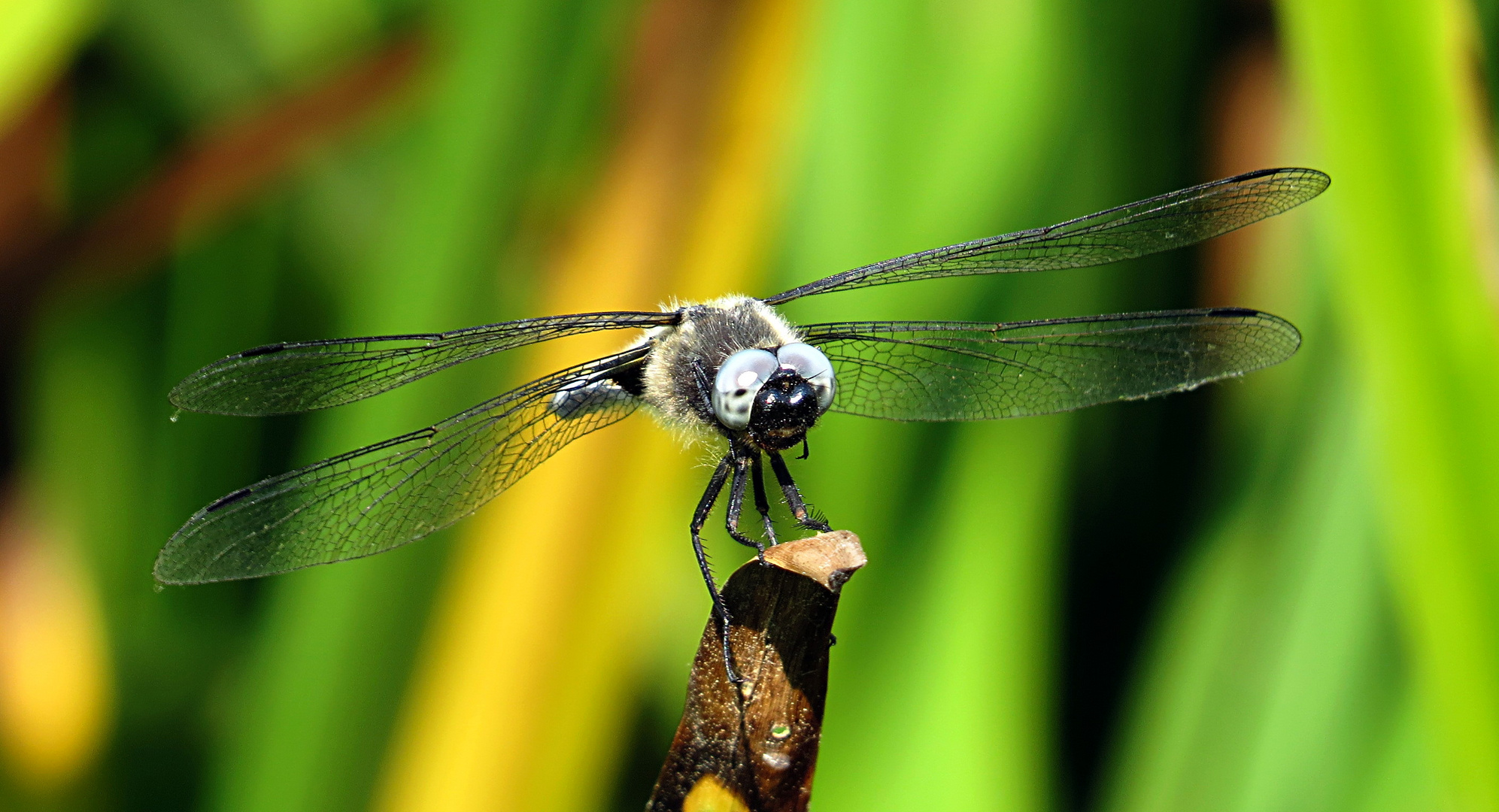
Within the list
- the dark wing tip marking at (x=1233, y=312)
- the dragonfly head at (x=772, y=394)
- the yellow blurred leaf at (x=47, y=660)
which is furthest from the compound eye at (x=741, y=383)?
the yellow blurred leaf at (x=47, y=660)

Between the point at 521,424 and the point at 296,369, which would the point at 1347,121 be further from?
the point at 296,369

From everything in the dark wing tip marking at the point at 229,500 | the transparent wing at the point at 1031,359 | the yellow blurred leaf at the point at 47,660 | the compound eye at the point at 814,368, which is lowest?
the yellow blurred leaf at the point at 47,660

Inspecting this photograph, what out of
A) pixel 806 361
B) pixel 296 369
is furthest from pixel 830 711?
pixel 296 369

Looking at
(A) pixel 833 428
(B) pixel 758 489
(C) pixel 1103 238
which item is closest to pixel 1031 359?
(C) pixel 1103 238

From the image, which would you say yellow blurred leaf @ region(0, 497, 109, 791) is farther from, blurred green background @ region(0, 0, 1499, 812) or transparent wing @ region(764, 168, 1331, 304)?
transparent wing @ region(764, 168, 1331, 304)

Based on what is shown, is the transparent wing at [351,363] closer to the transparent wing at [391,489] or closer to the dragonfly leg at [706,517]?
the transparent wing at [391,489]

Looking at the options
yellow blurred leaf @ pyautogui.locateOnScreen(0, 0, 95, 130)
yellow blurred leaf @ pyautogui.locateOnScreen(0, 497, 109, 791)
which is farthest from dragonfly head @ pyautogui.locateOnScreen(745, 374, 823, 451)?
Answer: yellow blurred leaf @ pyautogui.locateOnScreen(0, 497, 109, 791)

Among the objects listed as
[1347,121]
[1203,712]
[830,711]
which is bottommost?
[830,711]
